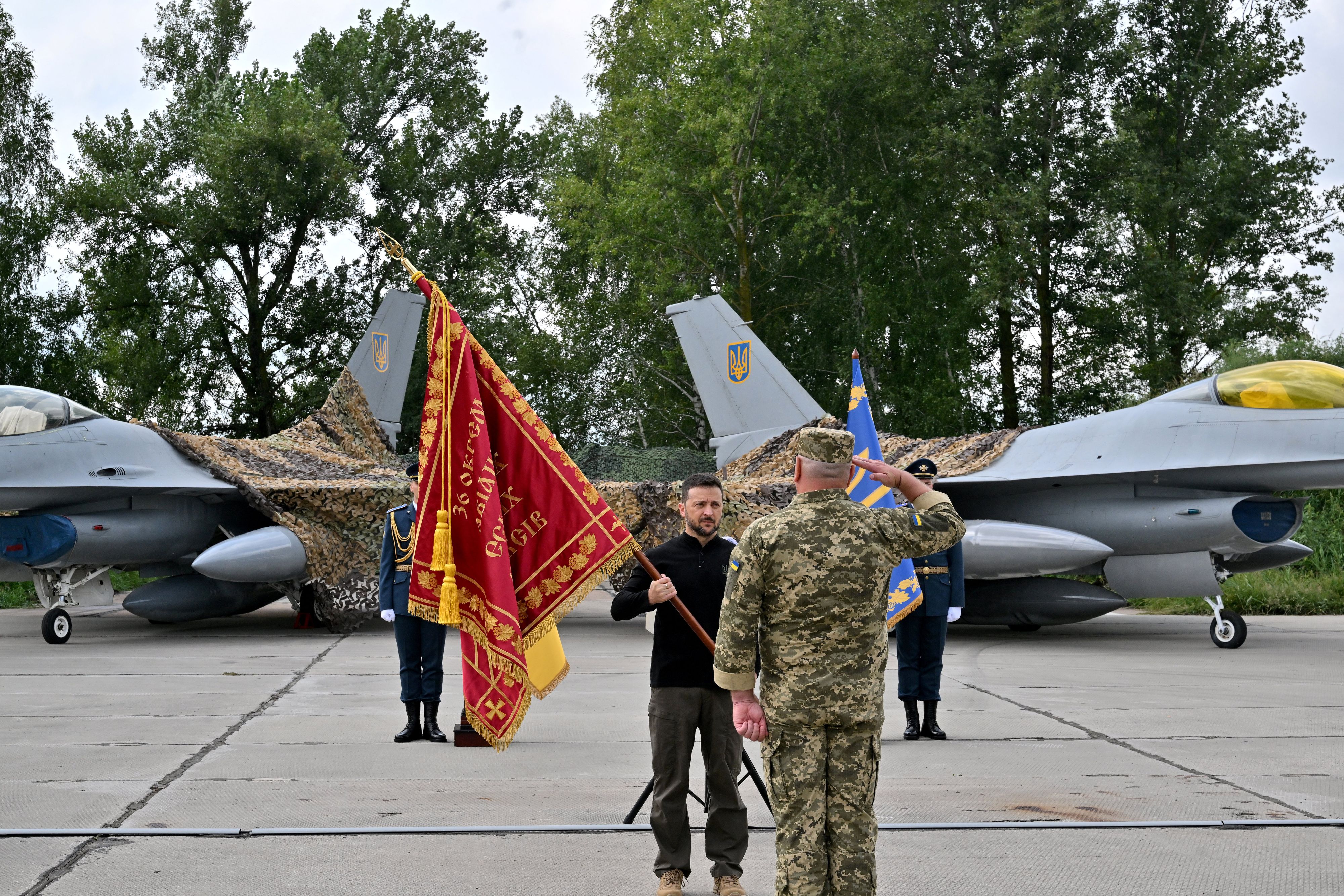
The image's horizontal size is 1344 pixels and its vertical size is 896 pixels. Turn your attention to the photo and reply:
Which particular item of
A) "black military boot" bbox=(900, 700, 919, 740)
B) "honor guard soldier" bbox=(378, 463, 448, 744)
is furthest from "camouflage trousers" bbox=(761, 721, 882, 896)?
"honor guard soldier" bbox=(378, 463, 448, 744)

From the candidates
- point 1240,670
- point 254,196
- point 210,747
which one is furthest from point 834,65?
point 210,747

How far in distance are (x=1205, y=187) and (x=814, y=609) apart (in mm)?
23419

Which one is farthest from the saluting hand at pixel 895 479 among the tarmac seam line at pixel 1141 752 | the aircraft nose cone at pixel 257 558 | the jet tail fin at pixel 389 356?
the jet tail fin at pixel 389 356

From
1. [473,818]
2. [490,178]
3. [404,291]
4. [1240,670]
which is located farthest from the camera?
[490,178]

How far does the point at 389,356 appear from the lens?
17.9m

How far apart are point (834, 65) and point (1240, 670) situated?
20112 millimetres

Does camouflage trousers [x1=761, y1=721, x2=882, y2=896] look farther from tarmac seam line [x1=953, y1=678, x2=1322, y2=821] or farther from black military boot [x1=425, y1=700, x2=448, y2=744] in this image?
black military boot [x1=425, y1=700, x2=448, y2=744]

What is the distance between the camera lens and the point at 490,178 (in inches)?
1312

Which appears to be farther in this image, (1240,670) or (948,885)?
(1240,670)

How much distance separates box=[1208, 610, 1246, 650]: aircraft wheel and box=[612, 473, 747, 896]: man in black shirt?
9.00 meters

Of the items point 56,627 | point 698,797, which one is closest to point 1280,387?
point 698,797

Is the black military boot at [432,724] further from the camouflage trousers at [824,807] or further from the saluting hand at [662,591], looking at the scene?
the camouflage trousers at [824,807]

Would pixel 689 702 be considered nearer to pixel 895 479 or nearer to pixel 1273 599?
pixel 895 479

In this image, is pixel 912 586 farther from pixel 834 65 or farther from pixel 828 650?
pixel 834 65
